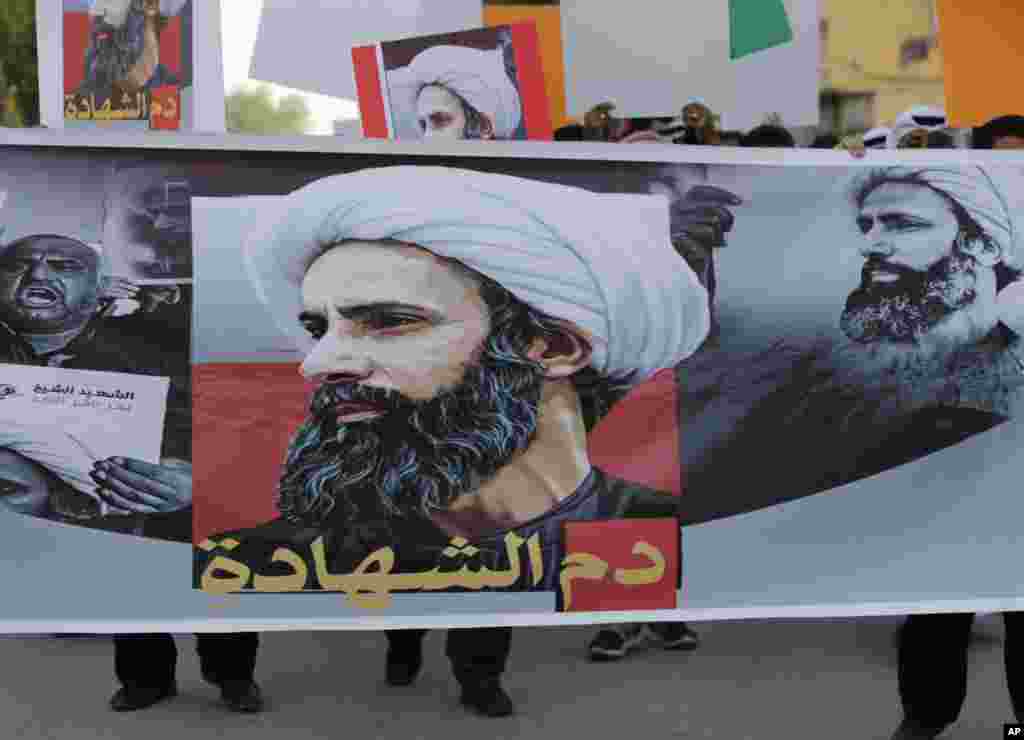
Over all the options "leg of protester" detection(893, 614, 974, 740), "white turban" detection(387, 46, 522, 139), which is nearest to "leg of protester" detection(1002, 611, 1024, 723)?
"leg of protester" detection(893, 614, 974, 740)

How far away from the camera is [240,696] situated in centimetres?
559

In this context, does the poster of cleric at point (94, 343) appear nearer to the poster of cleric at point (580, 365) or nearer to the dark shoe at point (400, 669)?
the poster of cleric at point (580, 365)

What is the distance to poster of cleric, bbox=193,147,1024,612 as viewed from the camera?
15.0 feet

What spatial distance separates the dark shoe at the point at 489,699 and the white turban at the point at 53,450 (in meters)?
1.63

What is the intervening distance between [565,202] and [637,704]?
1.98 m

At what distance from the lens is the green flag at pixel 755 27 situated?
6148 mm

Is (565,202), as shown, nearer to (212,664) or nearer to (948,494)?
(948,494)

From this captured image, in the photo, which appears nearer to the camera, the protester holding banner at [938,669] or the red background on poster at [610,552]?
the red background on poster at [610,552]

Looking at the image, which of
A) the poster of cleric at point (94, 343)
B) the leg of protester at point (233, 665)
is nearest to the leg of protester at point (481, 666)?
the leg of protester at point (233, 665)

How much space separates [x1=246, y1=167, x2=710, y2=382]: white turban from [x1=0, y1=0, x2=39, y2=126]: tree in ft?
68.3

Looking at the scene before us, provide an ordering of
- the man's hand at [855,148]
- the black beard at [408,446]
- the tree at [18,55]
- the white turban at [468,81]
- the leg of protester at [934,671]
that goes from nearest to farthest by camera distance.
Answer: the black beard at [408,446] < the man's hand at [855,148] < the leg of protester at [934,671] < the white turban at [468,81] < the tree at [18,55]

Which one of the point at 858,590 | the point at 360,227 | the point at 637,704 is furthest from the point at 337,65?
the point at 858,590

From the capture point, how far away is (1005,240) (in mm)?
4801

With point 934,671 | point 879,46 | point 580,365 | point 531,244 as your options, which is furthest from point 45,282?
point 879,46
